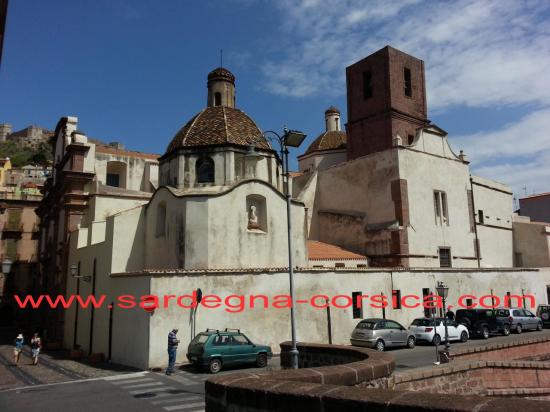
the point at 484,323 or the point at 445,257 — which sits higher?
the point at 445,257

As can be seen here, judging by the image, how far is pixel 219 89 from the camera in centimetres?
2956

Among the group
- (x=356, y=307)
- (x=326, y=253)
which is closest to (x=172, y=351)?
(x=356, y=307)

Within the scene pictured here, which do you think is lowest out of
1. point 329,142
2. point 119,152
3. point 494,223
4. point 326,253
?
point 326,253

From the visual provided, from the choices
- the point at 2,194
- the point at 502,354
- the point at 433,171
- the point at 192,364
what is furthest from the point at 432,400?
the point at 2,194

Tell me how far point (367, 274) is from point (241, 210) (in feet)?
24.4

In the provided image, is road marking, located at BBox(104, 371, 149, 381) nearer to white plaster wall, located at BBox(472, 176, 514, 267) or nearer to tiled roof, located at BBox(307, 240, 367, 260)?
tiled roof, located at BBox(307, 240, 367, 260)

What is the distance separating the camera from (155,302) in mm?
17266

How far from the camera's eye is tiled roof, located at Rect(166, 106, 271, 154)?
82.9 ft

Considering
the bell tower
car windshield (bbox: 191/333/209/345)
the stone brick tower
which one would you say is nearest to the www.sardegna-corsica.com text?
car windshield (bbox: 191/333/209/345)

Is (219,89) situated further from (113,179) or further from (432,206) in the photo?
(432,206)

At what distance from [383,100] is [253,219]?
17.3 metres

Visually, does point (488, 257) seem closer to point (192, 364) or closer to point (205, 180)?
point (205, 180)

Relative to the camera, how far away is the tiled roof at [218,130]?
25.3 meters

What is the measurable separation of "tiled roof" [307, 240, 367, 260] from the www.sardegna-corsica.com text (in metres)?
4.68
